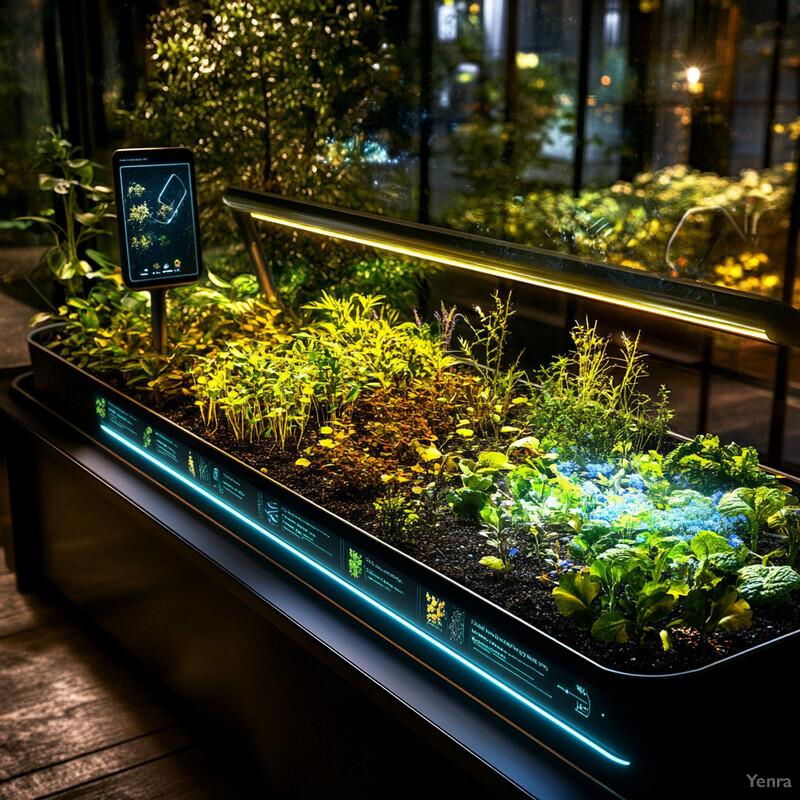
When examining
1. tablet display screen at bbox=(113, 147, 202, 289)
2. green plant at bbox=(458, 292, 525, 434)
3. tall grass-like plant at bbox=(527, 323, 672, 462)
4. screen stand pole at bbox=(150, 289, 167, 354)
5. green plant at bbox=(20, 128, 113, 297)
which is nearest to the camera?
tall grass-like plant at bbox=(527, 323, 672, 462)

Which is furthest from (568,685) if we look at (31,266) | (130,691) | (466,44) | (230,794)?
(31,266)

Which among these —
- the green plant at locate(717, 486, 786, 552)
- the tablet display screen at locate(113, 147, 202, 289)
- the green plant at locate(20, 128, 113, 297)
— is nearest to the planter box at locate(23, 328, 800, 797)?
the green plant at locate(717, 486, 786, 552)

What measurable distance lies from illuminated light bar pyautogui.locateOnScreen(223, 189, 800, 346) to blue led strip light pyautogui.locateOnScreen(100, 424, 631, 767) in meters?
0.76

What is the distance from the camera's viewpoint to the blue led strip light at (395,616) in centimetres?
167

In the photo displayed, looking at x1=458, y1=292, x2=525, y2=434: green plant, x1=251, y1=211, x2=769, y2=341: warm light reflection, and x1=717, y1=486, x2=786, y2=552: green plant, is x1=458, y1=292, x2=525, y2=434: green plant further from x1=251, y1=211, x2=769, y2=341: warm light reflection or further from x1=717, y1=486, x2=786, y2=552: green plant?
x1=717, y1=486, x2=786, y2=552: green plant

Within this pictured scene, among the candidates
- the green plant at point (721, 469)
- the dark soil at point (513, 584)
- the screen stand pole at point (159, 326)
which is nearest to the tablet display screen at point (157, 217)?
the screen stand pole at point (159, 326)

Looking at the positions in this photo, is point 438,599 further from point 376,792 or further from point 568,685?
point 376,792

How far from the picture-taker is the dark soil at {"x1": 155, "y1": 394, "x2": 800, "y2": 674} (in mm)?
1647

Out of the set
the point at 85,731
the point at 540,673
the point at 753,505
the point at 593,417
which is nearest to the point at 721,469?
the point at 753,505

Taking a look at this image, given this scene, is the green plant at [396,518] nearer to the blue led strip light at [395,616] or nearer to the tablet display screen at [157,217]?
the blue led strip light at [395,616]

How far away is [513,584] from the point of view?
1.91 meters

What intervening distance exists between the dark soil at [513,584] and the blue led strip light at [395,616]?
14 cm

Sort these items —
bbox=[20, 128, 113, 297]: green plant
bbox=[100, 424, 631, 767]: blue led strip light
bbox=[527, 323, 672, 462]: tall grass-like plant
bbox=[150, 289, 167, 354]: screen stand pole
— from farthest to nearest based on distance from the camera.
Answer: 1. bbox=[20, 128, 113, 297]: green plant
2. bbox=[150, 289, 167, 354]: screen stand pole
3. bbox=[527, 323, 672, 462]: tall grass-like plant
4. bbox=[100, 424, 631, 767]: blue led strip light

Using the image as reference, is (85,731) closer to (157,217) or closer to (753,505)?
(157,217)
